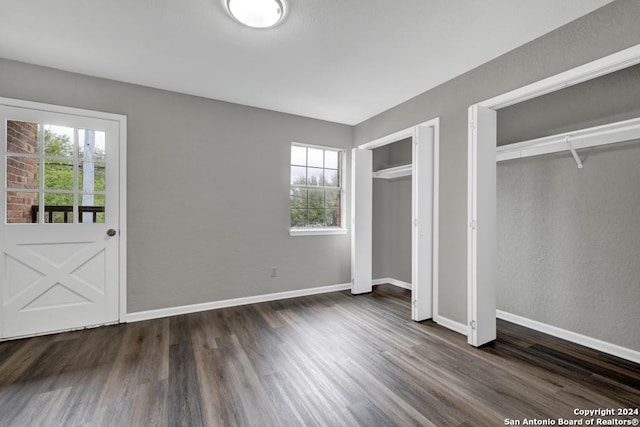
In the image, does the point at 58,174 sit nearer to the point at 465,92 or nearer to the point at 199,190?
the point at 199,190

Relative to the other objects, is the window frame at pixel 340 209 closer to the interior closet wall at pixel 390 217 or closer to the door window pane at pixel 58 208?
the interior closet wall at pixel 390 217

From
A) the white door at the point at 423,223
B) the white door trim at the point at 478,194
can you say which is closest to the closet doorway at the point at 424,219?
the white door at the point at 423,223

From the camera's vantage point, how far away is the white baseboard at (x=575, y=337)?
235 cm

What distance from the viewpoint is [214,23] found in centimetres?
219

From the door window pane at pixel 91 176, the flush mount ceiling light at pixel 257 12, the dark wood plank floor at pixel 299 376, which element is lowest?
the dark wood plank floor at pixel 299 376

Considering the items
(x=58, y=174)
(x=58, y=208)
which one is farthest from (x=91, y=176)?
(x=58, y=208)

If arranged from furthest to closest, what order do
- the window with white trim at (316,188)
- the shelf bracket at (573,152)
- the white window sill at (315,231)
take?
the window with white trim at (316,188) < the white window sill at (315,231) < the shelf bracket at (573,152)

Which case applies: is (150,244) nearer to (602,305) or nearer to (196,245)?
(196,245)

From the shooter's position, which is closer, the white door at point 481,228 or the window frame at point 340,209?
the white door at point 481,228

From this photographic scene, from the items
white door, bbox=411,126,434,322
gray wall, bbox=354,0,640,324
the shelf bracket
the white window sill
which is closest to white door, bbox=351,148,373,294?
the white window sill

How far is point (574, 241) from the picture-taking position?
274 cm

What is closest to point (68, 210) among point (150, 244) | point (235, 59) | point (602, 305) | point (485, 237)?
point (150, 244)

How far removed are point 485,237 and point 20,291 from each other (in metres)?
4.45

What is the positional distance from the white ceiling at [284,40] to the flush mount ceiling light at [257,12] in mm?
78
